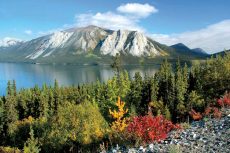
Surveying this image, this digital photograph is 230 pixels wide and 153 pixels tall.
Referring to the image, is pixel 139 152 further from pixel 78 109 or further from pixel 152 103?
pixel 152 103

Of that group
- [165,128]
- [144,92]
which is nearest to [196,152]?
[165,128]

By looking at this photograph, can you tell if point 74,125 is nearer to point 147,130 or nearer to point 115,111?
point 115,111

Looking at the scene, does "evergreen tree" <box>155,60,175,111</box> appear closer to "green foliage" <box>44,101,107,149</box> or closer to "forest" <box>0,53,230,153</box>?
"forest" <box>0,53,230,153</box>

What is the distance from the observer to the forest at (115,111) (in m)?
21.9

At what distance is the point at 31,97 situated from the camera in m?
132

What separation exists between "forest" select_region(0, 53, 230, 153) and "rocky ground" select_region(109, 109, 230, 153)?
3.31 feet

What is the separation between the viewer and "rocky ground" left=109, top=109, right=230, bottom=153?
16.1 metres

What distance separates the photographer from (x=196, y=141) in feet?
58.1

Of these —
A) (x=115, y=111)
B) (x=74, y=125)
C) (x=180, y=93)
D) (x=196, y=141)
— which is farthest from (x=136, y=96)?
(x=196, y=141)

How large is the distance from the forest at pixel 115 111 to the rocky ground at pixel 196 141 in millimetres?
1010

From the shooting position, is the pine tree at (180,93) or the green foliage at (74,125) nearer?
the green foliage at (74,125)

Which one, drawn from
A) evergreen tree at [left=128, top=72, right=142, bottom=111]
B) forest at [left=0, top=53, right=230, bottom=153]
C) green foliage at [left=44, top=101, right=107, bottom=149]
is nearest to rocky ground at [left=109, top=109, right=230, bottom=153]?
forest at [left=0, top=53, right=230, bottom=153]

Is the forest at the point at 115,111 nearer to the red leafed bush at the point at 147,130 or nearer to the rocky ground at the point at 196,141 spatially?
the red leafed bush at the point at 147,130

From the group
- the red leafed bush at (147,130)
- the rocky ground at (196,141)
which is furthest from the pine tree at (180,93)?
the red leafed bush at (147,130)
